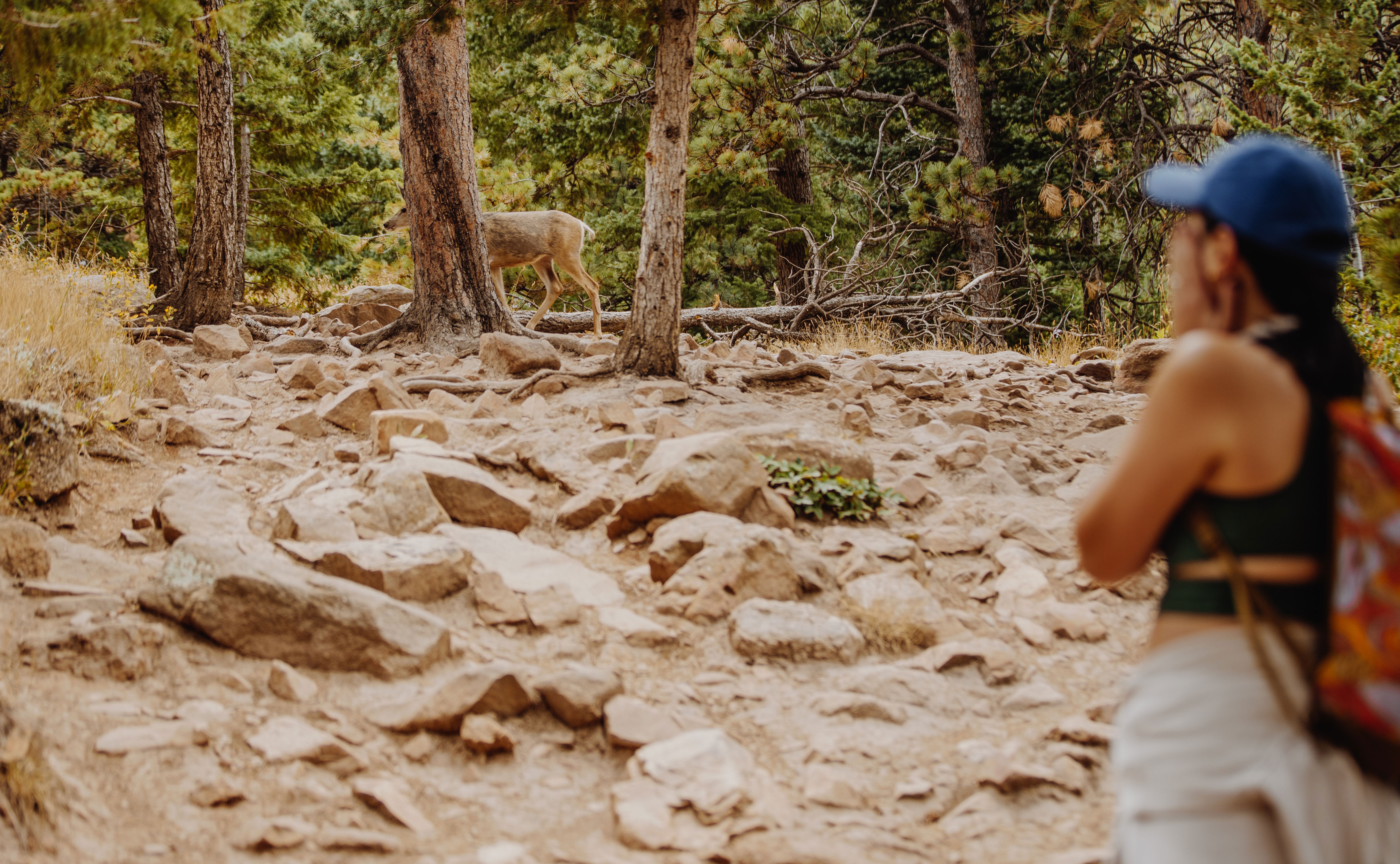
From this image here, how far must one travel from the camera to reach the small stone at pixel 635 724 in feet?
11.7

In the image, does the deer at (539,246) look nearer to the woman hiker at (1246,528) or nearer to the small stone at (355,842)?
the small stone at (355,842)

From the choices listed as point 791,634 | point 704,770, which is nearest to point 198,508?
point 791,634

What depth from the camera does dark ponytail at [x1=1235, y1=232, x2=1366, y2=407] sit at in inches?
61.5

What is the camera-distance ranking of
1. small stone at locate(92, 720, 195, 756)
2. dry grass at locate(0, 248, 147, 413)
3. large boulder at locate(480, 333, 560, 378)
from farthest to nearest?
large boulder at locate(480, 333, 560, 378), dry grass at locate(0, 248, 147, 413), small stone at locate(92, 720, 195, 756)

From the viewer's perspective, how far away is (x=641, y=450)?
20.9 ft

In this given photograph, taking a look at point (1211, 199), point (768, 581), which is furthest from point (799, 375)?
point (1211, 199)

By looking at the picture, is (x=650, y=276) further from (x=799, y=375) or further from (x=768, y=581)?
(x=768, y=581)

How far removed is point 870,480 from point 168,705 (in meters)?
3.98

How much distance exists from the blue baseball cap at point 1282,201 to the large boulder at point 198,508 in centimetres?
443

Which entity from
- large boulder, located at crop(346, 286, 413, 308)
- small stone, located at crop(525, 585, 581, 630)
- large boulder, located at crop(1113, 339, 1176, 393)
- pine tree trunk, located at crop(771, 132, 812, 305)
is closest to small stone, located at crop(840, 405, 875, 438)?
small stone, located at crop(525, 585, 581, 630)

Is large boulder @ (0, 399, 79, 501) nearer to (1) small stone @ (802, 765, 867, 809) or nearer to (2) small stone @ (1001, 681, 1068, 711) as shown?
(1) small stone @ (802, 765, 867, 809)

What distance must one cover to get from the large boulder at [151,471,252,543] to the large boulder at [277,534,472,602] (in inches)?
18.4

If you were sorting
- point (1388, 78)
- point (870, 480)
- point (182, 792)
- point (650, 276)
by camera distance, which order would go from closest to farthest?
point (182, 792) < point (870, 480) < point (1388, 78) < point (650, 276)

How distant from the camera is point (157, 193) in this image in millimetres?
11484
